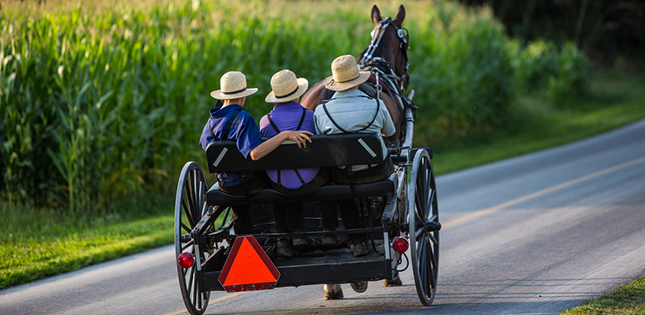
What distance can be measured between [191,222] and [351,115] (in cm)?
196

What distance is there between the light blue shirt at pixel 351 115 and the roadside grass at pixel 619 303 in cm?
200

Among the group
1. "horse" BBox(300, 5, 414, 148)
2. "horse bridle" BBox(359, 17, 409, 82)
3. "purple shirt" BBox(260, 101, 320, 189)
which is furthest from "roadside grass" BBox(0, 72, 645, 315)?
"horse bridle" BBox(359, 17, 409, 82)

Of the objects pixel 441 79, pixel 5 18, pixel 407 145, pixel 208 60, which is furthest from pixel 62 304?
pixel 441 79

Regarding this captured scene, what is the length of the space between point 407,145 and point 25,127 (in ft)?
19.4

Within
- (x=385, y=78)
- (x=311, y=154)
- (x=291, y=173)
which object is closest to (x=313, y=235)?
(x=291, y=173)

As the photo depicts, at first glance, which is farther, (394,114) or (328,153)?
(394,114)

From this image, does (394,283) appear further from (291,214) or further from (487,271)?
(291,214)

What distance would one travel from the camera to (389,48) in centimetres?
804

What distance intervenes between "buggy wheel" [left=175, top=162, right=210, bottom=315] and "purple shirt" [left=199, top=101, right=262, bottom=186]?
388 millimetres

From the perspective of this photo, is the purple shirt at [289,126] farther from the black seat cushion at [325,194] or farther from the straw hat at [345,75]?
the straw hat at [345,75]

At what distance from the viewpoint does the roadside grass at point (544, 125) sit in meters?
16.0

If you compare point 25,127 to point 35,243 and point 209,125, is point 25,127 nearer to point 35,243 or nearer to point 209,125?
point 35,243

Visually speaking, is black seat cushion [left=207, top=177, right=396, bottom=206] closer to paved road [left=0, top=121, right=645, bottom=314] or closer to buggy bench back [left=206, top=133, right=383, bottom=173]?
buggy bench back [left=206, top=133, right=383, bottom=173]

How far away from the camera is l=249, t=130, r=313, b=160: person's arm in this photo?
480 centimetres
